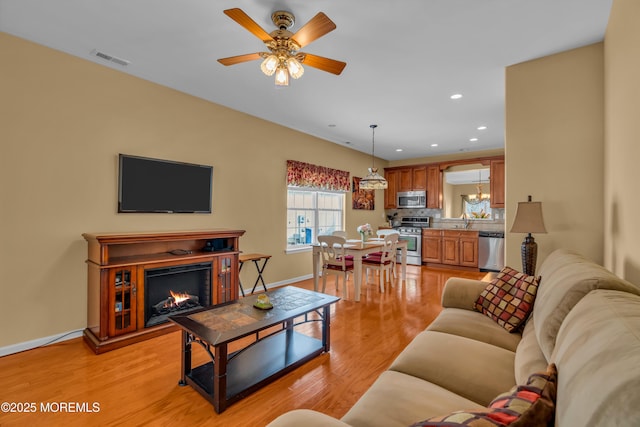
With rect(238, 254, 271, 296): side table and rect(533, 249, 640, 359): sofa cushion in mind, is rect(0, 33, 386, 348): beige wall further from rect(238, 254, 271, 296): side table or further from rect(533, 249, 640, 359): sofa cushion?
rect(533, 249, 640, 359): sofa cushion

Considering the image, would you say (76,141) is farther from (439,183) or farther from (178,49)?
(439,183)

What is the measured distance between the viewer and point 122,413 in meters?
1.84

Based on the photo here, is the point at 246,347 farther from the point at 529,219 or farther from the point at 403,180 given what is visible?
the point at 403,180

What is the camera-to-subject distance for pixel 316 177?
554 cm

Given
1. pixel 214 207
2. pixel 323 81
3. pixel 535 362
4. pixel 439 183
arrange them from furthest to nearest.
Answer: pixel 439 183 → pixel 214 207 → pixel 323 81 → pixel 535 362

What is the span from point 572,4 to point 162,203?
13.6ft

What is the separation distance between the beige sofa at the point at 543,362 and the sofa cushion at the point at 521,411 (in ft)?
0.09

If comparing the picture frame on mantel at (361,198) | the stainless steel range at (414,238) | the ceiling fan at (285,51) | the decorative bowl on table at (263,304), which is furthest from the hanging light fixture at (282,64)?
the stainless steel range at (414,238)

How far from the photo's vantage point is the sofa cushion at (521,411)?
672mm

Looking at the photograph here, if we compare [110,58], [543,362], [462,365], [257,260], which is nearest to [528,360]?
[543,362]

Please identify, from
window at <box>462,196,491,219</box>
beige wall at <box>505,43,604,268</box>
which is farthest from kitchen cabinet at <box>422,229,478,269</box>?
beige wall at <box>505,43,604,268</box>

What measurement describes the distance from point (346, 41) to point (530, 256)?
2518 mm

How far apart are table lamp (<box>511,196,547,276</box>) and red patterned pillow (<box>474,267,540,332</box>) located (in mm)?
546

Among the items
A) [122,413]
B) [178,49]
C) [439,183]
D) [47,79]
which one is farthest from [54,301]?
[439,183]
